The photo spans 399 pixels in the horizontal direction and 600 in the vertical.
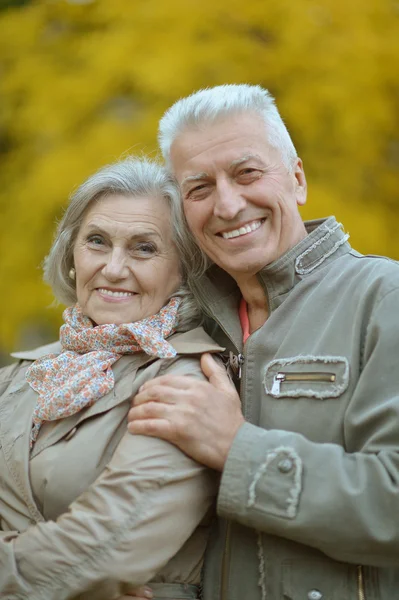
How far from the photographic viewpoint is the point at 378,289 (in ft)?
6.62

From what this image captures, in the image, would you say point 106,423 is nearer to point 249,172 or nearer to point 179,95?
point 249,172

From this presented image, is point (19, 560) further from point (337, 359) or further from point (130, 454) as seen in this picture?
point (337, 359)

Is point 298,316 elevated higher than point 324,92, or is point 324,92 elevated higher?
point 324,92

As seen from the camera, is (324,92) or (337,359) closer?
(337,359)

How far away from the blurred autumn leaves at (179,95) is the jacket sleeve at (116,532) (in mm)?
1848

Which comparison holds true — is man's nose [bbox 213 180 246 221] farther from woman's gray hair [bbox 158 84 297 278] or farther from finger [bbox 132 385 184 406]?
finger [bbox 132 385 184 406]

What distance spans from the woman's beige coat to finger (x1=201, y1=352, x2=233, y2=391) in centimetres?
3

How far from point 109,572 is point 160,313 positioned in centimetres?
84

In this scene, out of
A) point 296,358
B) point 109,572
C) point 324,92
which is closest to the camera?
point 109,572

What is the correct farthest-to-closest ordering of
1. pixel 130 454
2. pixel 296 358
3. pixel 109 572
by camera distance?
A: pixel 296 358 → pixel 130 454 → pixel 109 572

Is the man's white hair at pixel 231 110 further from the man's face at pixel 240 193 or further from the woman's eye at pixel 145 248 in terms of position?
the woman's eye at pixel 145 248

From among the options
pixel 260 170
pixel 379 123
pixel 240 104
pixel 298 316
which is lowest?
pixel 298 316

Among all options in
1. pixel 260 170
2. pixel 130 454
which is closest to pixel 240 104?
pixel 260 170

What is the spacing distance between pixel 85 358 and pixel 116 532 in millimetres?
601
